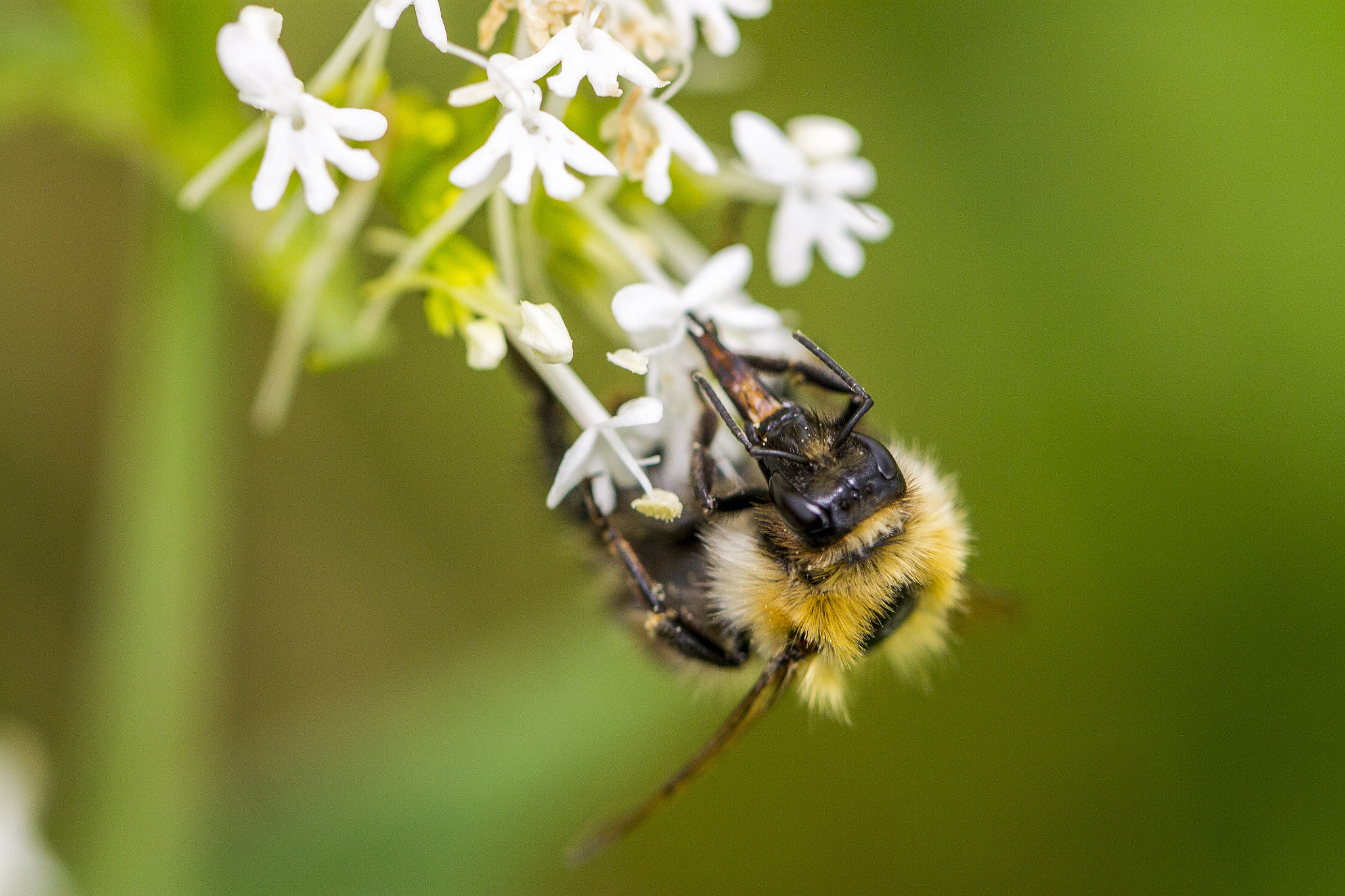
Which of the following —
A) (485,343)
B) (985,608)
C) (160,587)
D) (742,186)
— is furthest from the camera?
(160,587)

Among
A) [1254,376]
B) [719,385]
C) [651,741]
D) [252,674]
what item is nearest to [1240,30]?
[1254,376]

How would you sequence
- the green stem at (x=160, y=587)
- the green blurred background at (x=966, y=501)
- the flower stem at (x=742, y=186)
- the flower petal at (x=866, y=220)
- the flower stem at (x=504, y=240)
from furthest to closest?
the green blurred background at (x=966, y=501), the green stem at (x=160, y=587), the flower stem at (x=742, y=186), the flower petal at (x=866, y=220), the flower stem at (x=504, y=240)

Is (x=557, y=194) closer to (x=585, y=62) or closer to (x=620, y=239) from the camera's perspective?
(x=585, y=62)

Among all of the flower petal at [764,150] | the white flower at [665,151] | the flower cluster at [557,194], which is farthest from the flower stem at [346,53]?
the flower petal at [764,150]

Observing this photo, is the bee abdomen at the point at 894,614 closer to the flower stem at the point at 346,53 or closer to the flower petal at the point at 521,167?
the flower petal at the point at 521,167

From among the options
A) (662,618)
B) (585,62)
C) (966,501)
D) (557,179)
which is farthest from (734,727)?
(966,501)

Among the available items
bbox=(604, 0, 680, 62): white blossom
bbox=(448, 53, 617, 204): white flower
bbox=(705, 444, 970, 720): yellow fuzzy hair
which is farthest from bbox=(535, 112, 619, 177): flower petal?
bbox=(705, 444, 970, 720): yellow fuzzy hair
